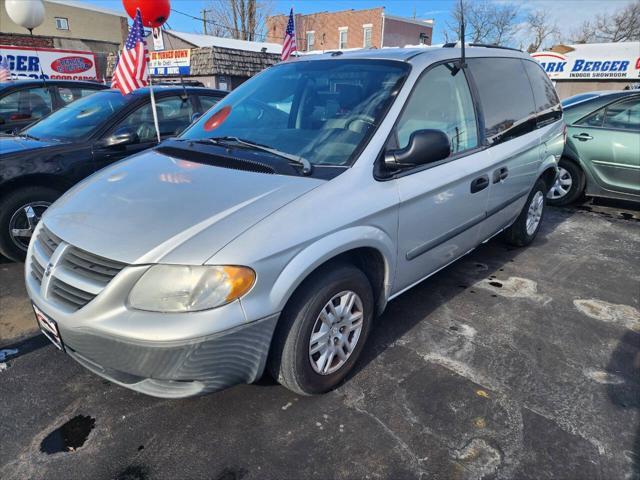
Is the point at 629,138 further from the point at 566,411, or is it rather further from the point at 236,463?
the point at 236,463

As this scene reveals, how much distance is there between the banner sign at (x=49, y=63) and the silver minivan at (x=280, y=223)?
15410 mm

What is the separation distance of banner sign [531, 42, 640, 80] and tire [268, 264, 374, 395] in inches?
802

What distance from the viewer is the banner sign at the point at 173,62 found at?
18625mm

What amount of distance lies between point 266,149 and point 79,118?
9.92 ft

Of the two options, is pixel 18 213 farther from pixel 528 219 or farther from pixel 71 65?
pixel 71 65

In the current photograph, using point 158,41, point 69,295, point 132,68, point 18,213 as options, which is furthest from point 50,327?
point 158,41

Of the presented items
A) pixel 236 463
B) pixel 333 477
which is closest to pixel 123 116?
pixel 236 463

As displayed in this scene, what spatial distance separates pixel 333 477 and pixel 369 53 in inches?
104

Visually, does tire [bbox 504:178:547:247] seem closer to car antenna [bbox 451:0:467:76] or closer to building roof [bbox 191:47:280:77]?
car antenna [bbox 451:0:467:76]

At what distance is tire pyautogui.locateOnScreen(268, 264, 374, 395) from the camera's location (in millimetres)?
2057

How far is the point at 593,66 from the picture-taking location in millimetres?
20234

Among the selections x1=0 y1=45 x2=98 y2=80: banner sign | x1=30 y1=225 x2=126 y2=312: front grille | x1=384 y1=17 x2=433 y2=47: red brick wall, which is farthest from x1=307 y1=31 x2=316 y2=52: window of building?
x1=30 y1=225 x2=126 y2=312: front grille

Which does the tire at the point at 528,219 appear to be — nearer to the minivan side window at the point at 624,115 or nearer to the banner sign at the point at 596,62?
the minivan side window at the point at 624,115

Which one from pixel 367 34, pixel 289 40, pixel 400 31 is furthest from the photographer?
pixel 400 31
